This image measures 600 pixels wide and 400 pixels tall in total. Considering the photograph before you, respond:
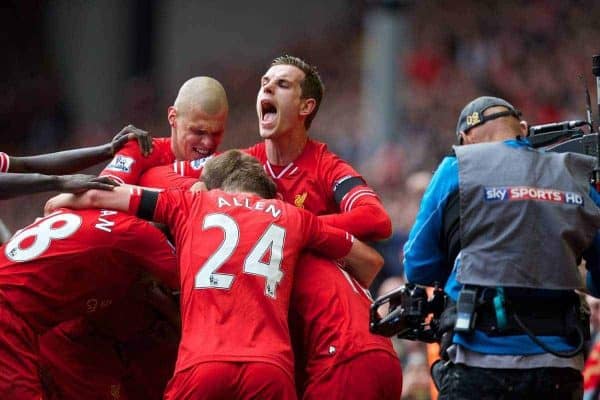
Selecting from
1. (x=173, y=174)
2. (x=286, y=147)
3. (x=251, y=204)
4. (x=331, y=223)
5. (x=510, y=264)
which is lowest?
(x=510, y=264)

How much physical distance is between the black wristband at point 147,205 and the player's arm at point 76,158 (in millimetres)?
937

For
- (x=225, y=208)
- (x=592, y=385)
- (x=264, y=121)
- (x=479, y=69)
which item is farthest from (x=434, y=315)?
(x=479, y=69)

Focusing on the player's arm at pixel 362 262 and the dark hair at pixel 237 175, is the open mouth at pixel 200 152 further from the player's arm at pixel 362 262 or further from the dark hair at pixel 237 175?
the player's arm at pixel 362 262

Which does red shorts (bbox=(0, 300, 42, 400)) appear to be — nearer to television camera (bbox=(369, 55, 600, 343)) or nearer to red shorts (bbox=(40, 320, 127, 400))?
red shorts (bbox=(40, 320, 127, 400))

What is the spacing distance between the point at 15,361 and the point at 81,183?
91 centimetres

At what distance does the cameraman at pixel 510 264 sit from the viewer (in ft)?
20.0

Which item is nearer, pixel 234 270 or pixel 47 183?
pixel 234 270

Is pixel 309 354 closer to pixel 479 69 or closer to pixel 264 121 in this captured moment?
pixel 264 121

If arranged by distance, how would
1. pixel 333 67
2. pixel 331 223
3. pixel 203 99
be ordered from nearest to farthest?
pixel 331 223 < pixel 203 99 < pixel 333 67

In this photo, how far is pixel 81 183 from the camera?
6.86 meters

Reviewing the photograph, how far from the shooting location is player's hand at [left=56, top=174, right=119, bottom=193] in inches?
270

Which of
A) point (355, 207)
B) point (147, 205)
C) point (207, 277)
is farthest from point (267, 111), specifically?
point (207, 277)

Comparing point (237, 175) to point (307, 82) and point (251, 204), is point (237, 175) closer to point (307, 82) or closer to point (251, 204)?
point (251, 204)

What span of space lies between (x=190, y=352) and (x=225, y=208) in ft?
2.39
